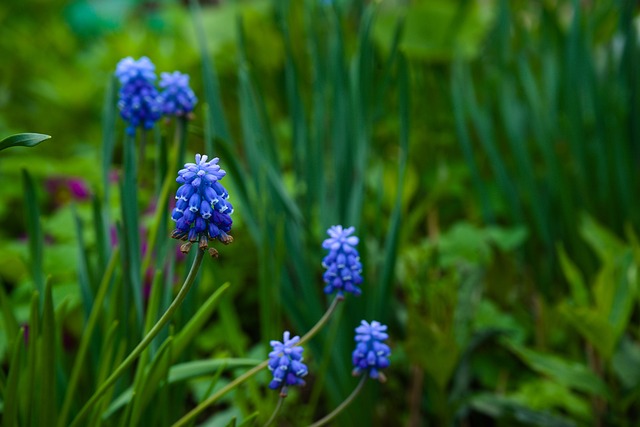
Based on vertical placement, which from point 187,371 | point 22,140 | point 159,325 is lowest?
point 187,371

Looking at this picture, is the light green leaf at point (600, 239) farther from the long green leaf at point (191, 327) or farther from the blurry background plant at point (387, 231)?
the long green leaf at point (191, 327)

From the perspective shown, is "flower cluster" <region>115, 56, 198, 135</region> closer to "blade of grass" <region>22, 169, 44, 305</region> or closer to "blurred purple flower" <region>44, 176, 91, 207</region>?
"blade of grass" <region>22, 169, 44, 305</region>

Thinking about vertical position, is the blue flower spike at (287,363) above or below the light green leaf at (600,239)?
below

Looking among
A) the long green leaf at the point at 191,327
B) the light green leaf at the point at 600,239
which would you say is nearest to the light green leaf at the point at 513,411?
the light green leaf at the point at 600,239

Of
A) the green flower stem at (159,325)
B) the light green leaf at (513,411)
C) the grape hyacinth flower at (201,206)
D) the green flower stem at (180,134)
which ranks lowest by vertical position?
the light green leaf at (513,411)

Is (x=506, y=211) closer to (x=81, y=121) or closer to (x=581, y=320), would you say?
(x=581, y=320)

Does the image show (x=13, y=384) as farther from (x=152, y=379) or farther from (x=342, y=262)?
(x=342, y=262)

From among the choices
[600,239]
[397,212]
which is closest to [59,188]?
[397,212]

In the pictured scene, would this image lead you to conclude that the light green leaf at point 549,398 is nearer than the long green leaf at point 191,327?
No
